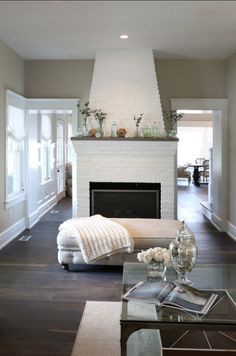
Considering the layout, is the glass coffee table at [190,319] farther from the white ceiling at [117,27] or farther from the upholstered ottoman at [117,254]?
the white ceiling at [117,27]

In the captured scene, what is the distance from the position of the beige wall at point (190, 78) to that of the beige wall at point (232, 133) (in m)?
0.20

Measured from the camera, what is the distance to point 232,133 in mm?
6422

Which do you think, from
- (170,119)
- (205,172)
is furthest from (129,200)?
(205,172)

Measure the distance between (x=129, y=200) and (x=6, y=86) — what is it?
8.42 feet

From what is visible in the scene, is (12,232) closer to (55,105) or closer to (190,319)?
(55,105)

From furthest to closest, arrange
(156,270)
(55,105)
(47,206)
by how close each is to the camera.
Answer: (47,206) → (55,105) → (156,270)

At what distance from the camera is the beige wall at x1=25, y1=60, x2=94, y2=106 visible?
679 centimetres

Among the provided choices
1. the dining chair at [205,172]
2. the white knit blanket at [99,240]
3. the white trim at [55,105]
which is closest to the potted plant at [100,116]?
the white trim at [55,105]

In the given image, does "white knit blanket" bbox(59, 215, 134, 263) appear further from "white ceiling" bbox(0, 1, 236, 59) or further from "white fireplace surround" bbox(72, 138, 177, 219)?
"white ceiling" bbox(0, 1, 236, 59)

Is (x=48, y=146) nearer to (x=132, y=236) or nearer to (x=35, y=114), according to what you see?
(x=35, y=114)

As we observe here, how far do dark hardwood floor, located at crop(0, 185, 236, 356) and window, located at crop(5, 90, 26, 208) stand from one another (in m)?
0.73

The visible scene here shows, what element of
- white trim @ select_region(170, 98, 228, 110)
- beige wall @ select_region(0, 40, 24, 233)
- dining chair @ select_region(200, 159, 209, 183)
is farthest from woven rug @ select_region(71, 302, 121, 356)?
dining chair @ select_region(200, 159, 209, 183)

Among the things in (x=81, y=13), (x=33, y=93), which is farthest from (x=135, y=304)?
(x=33, y=93)

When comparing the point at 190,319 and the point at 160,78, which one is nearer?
the point at 190,319
